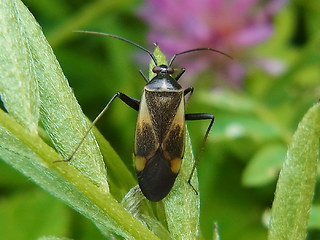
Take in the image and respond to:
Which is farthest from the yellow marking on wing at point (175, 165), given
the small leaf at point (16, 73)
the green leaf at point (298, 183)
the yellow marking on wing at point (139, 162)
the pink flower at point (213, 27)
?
the pink flower at point (213, 27)

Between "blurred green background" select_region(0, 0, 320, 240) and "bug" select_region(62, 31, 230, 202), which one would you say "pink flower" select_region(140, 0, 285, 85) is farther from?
"bug" select_region(62, 31, 230, 202)

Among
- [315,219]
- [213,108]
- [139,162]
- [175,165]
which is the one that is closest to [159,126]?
[139,162]

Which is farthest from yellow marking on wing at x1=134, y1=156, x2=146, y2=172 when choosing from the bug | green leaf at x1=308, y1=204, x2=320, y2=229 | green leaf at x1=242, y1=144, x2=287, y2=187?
green leaf at x1=242, y1=144, x2=287, y2=187

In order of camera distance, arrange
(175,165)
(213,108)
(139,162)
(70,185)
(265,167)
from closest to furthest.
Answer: (70,185) < (175,165) < (139,162) < (265,167) < (213,108)

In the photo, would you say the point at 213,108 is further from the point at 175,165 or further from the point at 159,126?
the point at 175,165

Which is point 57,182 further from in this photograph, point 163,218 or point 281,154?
point 281,154

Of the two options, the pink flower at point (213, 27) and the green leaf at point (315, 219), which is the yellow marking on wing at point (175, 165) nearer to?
the green leaf at point (315, 219)
